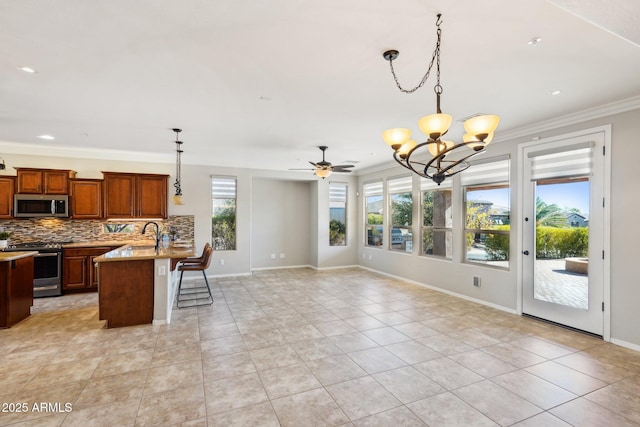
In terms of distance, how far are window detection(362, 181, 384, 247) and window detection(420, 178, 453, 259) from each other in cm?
152

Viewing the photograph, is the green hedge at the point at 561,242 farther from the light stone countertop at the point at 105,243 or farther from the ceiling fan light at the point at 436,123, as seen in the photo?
the light stone countertop at the point at 105,243

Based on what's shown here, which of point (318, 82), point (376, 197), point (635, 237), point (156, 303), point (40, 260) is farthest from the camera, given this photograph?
point (376, 197)

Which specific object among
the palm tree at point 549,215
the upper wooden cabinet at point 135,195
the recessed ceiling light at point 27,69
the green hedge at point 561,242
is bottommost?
the green hedge at point 561,242

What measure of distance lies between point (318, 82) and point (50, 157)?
19.4 feet

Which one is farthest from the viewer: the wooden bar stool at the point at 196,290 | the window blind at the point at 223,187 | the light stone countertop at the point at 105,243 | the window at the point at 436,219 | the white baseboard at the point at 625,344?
the window blind at the point at 223,187

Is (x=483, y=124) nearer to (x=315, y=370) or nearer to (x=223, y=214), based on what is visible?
(x=315, y=370)

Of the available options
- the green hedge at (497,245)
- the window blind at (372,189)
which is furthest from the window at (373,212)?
the green hedge at (497,245)

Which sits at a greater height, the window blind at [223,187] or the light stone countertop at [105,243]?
the window blind at [223,187]

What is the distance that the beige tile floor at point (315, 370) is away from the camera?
2234 millimetres

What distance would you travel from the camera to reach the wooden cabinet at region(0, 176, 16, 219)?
5391 mm

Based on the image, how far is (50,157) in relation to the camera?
589 centimetres

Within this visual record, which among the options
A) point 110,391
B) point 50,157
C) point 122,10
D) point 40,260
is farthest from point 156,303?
point 50,157

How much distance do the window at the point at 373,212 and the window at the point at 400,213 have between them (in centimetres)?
41

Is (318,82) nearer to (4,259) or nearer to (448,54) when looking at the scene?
(448,54)
